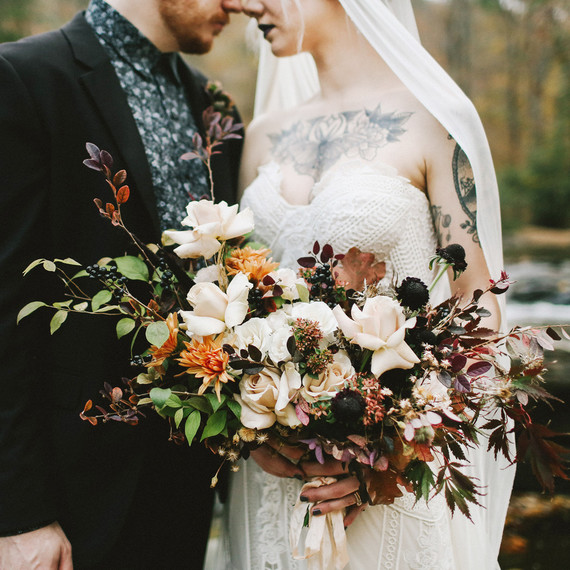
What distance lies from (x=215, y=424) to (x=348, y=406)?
36cm

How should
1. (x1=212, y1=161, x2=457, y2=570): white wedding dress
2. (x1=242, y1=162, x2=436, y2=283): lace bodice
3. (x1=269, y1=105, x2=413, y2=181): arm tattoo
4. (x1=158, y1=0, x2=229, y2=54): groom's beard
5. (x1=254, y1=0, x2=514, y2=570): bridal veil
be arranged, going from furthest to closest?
(x1=158, y1=0, x2=229, y2=54): groom's beard
(x1=269, y1=105, x2=413, y2=181): arm tattoo
(x1=242, y1=162, x2=436, y2=283): lace bodice
(x1=254, y1=0, x2=514, y2=570): bridal veil
(x1=212, y1=161, x2=457, y2=570): white wedding dress

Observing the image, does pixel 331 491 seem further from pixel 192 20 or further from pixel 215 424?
pixel 192 20

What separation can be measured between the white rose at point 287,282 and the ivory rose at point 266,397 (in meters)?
0.20

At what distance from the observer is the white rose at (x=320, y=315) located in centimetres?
120

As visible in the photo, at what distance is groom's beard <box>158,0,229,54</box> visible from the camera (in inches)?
81.9

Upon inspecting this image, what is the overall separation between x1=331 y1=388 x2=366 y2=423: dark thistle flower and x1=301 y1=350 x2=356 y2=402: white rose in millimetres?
54

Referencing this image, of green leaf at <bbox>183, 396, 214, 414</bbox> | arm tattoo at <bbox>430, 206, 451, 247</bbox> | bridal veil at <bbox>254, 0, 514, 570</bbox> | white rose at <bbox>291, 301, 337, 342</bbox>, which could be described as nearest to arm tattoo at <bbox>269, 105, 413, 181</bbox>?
bridal veil at <bbox>254, 0, 514, 570</bbox>

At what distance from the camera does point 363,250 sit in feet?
6.07

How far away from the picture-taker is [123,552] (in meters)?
1.71

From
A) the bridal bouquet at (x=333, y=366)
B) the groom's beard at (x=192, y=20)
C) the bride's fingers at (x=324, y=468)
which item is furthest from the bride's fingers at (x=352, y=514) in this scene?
the groom's beard at (x=192, y=20)

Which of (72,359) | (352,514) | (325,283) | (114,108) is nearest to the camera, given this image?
(325,283)

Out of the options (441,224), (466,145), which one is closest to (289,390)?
(441,224)

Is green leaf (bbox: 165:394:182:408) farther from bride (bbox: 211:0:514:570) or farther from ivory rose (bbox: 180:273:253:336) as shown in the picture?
bride (bbox: 211:0:514:570)

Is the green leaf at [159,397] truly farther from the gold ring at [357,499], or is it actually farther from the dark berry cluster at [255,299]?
the gold ring at [357,499]
